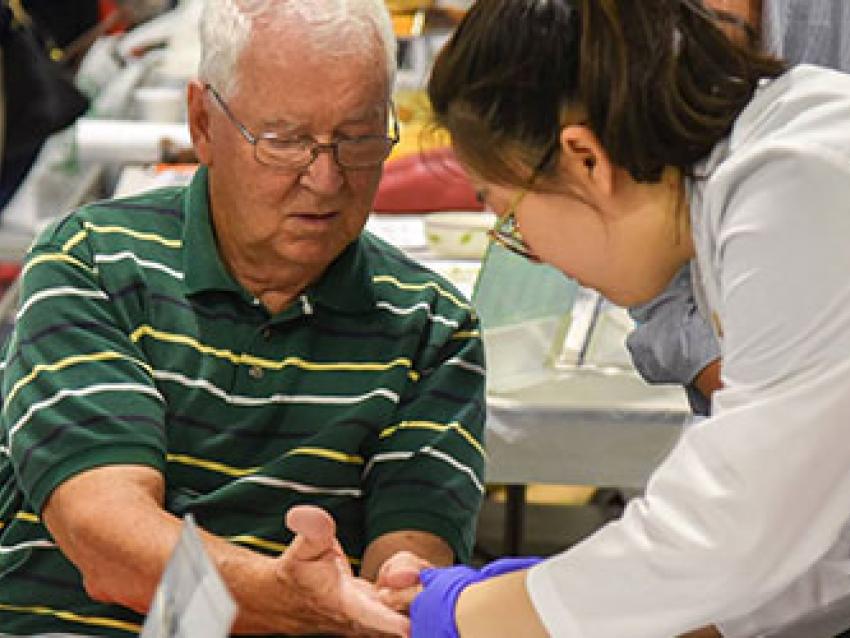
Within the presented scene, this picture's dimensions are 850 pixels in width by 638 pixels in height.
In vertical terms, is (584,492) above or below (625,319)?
below

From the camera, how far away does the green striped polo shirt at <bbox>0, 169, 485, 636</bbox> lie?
1933mm

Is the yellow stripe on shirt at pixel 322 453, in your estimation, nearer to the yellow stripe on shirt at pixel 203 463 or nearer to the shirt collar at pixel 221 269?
the yellow stripe on shirt at pixel 203 463

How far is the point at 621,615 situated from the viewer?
1399mm

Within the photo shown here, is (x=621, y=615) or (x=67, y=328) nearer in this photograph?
(x=621, y=615)

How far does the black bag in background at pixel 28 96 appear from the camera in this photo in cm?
427

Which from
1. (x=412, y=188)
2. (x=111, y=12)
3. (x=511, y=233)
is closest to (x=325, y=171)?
(x=511, y=233)

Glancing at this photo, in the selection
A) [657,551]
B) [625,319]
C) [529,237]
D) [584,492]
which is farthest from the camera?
[584,492]

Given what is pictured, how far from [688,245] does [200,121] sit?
764 mm

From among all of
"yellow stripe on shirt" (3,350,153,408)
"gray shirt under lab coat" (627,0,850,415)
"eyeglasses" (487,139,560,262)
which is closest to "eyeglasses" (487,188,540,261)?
"eyeglasses" (487,139,560,262)

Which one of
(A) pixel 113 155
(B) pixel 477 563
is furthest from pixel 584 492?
(A) pixel 113 155

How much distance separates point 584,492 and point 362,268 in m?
2.50

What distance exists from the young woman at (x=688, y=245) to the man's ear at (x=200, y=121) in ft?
1.92

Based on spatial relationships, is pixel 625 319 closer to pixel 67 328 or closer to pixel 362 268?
pixel 362 268

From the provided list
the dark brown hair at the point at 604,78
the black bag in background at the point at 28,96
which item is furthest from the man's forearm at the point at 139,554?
the black bag in background at the point at 28,96
